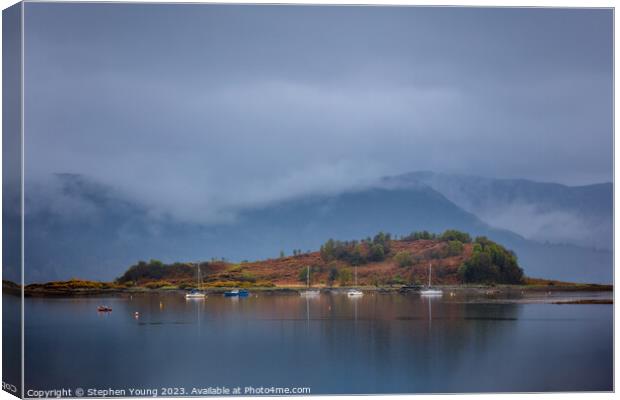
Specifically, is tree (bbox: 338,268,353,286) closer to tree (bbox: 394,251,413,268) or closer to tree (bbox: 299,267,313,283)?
tree (bbox: 299,267,313,283)

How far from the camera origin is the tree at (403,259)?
93.1 feet

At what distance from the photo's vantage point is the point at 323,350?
18.7 metres

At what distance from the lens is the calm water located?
55.0 ft

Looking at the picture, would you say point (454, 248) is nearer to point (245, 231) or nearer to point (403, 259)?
point (403, 259)

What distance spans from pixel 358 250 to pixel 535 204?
245 inches

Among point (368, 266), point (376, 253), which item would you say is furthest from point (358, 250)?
point (368, 266)

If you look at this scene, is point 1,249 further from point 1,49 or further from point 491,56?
point 491,56

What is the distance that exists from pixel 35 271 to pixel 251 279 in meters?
10.8

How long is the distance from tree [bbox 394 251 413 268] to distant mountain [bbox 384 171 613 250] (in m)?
4.37

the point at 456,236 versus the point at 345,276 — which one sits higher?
the point at 456,236

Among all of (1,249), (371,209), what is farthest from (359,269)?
(1,249)

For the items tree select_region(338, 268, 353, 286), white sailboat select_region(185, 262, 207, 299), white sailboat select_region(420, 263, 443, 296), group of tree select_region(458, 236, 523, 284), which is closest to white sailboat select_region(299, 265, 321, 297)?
tree select_region(338, 268, 353, 286)

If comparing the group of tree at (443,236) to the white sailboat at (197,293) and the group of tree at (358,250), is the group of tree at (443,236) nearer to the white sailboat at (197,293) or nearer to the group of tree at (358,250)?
the group of tree at (358,250)

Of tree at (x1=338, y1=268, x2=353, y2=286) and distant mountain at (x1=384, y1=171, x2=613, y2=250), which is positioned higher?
distant mountain at (x1=384, y1=171, x2=613, y2=250)
